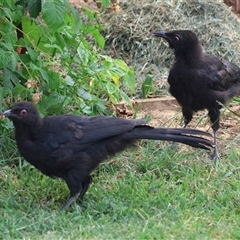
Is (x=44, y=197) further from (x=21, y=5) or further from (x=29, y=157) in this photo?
(x=21, y=5)

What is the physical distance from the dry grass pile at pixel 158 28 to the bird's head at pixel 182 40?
1.65 metres

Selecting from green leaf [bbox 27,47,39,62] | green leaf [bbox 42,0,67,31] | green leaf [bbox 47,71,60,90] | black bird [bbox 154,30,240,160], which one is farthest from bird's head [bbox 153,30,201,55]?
green leaf [bbox 42,0,67,31]

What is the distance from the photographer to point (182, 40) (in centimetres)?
755

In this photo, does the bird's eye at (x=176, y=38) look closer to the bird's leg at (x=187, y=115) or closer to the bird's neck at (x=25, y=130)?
the bird's leg at (x=187, y=115)

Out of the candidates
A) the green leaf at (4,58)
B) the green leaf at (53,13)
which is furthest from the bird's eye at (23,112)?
the green leaf at (53,13)

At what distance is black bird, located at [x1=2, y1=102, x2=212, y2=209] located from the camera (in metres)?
5.98

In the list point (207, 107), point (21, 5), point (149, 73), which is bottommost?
point (149, 73)

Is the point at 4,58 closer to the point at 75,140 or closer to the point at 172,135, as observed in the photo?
the point at 75,140

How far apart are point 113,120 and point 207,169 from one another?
4.06ft

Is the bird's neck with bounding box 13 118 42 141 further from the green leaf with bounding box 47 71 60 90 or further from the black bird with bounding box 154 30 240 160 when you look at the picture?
the black bird with bounding box 154 30 240 160

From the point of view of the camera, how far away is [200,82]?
289 inches

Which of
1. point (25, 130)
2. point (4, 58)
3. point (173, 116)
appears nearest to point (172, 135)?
point (25, 130)

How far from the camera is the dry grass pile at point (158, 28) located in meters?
9.57

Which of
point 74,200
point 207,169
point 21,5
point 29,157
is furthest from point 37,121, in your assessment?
point 207,169
